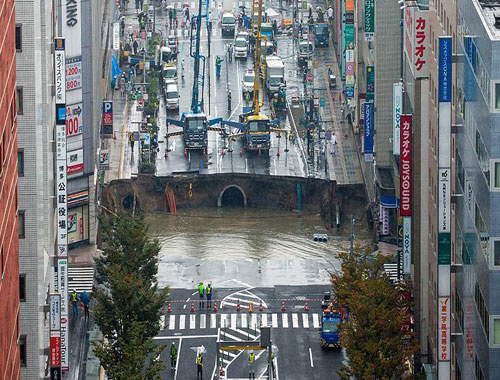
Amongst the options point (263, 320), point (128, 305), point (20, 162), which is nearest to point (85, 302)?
point (263, 320)

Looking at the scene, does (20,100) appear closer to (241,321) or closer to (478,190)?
(478,190)

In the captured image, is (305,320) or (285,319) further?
(285,319)

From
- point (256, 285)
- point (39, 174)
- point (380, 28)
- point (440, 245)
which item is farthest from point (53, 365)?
point (380, 28)

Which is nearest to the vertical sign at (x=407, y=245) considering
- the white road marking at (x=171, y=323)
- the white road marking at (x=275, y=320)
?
the white road marking at (x=275, y=320)

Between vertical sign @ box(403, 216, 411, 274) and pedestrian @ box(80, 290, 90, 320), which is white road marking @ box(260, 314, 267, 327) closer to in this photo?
pedestrian @ box(80, 290, 90, 320)

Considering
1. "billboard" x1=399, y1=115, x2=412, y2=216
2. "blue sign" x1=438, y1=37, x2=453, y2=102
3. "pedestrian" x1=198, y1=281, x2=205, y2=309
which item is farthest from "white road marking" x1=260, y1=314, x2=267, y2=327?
"blue sign" x1=438, y1=37, x2=453, y2=102
